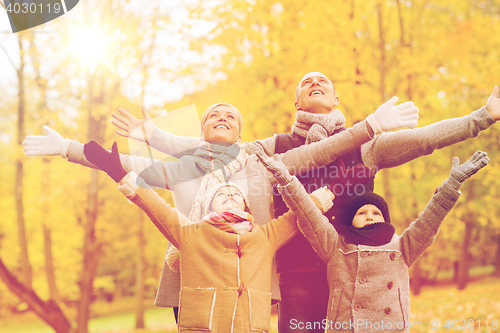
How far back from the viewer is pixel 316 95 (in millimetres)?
2598

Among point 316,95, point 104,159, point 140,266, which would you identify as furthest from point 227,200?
point 140,266

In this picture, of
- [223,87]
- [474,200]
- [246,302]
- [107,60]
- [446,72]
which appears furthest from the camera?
[474,200]

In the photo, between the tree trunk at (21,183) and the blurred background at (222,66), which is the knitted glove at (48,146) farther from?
the tree trunk at (21,183)

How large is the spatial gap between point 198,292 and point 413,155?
152 cm

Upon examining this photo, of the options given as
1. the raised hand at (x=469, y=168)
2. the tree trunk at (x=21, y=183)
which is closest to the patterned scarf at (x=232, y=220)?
the raised hand at (x=469, y=168)

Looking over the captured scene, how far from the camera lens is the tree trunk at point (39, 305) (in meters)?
6.22

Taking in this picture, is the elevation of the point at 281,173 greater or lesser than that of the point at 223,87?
lesser

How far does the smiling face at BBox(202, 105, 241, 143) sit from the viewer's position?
2.48 meters

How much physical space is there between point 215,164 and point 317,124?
0.70m

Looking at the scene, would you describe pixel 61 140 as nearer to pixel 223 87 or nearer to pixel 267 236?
pixel 267 236

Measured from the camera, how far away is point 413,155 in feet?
7.86

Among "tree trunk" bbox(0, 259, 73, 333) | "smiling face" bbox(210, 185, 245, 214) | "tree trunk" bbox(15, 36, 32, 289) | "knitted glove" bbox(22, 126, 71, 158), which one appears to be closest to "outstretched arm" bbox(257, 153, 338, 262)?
"smiling face" bbox(210, 185, 245, 214)

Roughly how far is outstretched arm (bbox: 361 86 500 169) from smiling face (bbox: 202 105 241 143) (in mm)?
840

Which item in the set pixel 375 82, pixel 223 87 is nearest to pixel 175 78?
pixel 223 87
